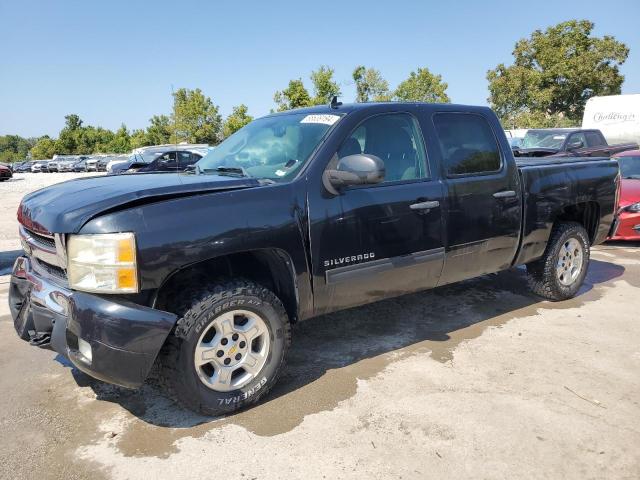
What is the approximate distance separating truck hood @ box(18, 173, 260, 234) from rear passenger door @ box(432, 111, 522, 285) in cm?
163

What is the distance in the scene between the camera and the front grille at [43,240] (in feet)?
9.33

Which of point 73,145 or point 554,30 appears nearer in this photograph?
point 554,30

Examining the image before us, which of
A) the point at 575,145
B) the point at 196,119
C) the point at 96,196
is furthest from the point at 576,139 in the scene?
the point at 196,119

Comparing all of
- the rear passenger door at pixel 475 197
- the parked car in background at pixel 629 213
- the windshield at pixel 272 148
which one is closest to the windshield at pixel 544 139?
the parked car in background at pixel 629 213

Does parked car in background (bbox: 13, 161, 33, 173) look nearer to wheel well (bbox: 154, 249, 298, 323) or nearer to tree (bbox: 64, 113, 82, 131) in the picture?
tree (bbox: 64, 113, 82, 131)

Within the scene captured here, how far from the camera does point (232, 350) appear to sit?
118 inches

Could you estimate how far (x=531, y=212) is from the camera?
4512 mm

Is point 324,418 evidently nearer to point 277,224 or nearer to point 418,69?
point 277,224

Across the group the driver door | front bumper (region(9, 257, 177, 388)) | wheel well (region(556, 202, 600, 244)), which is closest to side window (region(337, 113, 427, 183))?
the driver door

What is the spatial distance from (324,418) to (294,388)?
423 millimetres

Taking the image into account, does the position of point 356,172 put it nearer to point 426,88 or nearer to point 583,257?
point 583,257

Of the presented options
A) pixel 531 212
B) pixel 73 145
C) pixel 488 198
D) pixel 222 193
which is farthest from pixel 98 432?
pixel 73 145

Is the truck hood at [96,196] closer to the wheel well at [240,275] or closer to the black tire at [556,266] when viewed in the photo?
the wheel well at [240,275]

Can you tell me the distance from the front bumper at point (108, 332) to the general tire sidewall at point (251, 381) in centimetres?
17
